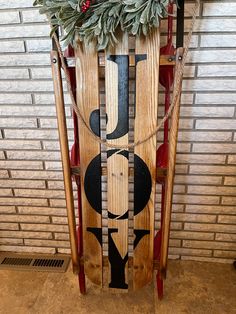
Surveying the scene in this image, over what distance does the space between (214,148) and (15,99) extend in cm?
102

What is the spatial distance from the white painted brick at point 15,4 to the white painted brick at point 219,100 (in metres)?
0.86

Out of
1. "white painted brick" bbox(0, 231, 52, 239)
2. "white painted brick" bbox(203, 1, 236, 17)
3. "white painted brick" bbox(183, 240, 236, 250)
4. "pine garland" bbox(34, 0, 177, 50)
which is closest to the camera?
"pine garland" bbox(34, 0, 177, 50)

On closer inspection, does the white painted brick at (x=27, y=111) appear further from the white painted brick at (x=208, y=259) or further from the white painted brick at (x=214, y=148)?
the white painted brick at (x=208, y=259)

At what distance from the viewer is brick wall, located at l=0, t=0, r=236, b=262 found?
1239 millimetres

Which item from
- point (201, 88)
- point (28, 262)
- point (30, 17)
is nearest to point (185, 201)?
point (201, 88)

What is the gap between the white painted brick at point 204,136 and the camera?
1350 mm

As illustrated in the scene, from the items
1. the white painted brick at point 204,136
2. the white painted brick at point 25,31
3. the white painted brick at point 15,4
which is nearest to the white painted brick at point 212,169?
the white painted brick at point 204,136

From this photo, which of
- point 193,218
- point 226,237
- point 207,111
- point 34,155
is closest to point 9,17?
point 34,155

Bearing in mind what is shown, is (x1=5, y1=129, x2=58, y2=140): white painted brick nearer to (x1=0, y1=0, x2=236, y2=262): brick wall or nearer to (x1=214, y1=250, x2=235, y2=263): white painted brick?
(x1=0, y1=0, x2=236, y2=262): brick wall

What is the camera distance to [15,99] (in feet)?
4.57

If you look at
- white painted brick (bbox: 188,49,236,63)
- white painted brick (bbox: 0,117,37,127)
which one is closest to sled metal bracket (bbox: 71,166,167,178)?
white painted brick (bbox: 0,117,37,127)

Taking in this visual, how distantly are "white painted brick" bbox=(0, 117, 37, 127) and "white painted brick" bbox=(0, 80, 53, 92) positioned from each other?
0.48 feet

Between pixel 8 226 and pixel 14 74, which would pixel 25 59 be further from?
pixel 8 226

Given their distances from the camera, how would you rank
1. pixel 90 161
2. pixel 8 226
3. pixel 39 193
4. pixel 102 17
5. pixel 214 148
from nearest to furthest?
1. pixel 102 17
2. pixel 90 161
3. pixel 214 148
4. pixel 39 193
5. pixel 8 226
